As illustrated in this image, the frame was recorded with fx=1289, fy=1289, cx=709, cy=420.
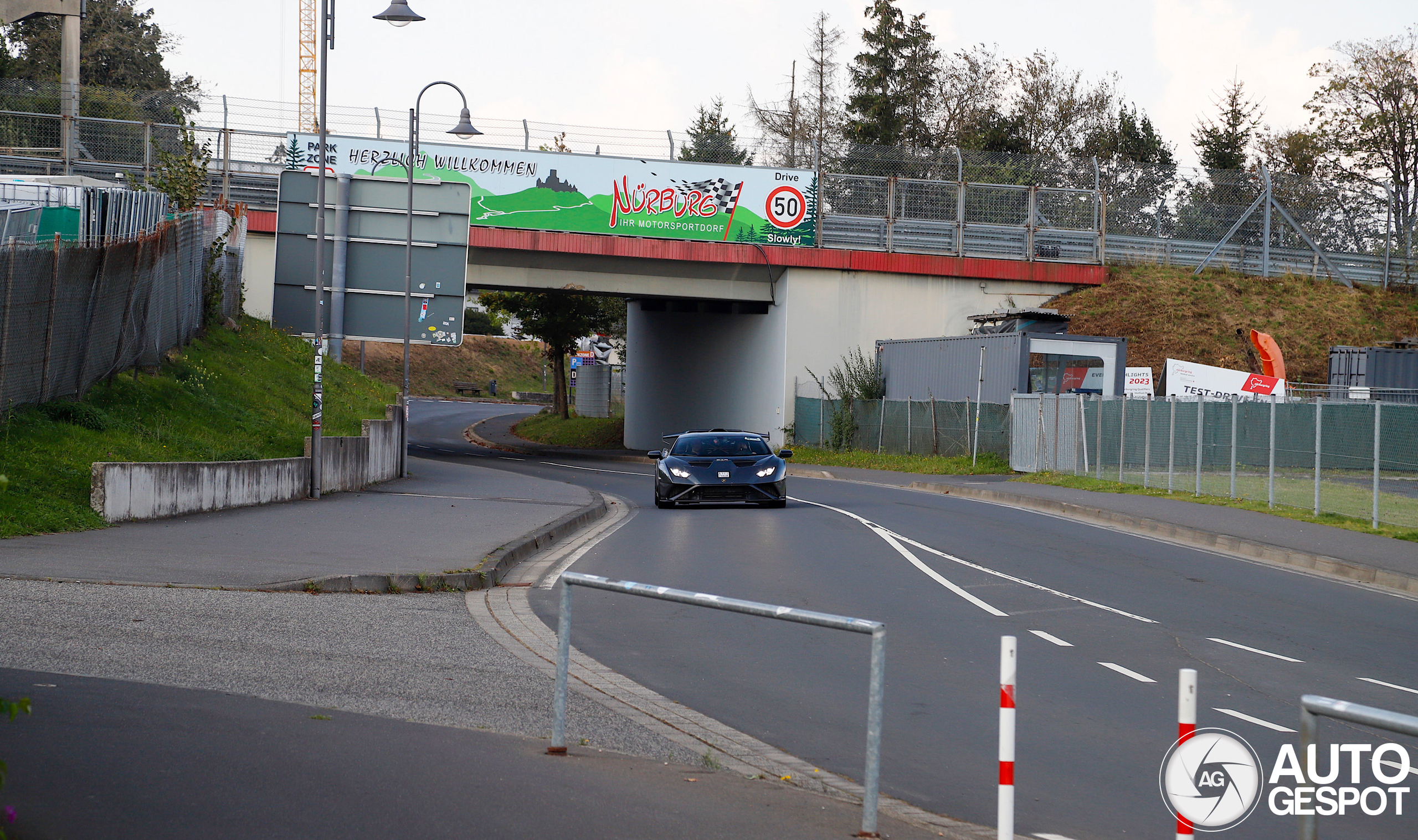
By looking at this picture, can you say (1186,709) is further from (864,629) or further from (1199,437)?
(1199,437)

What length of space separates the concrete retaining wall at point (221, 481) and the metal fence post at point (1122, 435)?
15005 mm

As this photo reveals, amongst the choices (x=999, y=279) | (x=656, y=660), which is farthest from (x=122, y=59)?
(x=656, y=660)

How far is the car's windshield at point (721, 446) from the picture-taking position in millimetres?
22578

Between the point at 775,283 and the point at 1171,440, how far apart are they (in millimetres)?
17539

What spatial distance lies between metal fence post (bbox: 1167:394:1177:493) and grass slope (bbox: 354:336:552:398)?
71.1 metres

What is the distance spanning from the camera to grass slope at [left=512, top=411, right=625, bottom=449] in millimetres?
53844

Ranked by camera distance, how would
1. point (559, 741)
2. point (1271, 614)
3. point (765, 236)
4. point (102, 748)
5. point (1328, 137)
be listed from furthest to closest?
1. point (1328, 137)
2. point (765, 236)
3. point (1271, 614)
4. point (559, 741)
5. point (102, 748)

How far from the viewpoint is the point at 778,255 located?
39.7m

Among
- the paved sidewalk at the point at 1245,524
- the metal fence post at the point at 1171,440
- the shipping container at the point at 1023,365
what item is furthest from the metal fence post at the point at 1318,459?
the shipping container at the point at 1023,365

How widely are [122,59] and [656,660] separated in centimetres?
7305

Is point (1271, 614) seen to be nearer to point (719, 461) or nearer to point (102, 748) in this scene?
point (102, 748)

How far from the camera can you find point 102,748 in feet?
17.9

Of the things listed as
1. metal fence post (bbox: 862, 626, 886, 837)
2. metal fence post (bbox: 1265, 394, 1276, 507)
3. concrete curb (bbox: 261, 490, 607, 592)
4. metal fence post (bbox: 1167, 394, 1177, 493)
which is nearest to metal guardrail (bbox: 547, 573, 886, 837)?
metal fence post (bbox: 862, 626, 886, 837)

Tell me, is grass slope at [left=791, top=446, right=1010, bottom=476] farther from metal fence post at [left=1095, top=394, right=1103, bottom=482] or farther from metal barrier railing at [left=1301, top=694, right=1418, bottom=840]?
metal barrier railing at [left=1301, top=694, right=1418, bottom=840]
